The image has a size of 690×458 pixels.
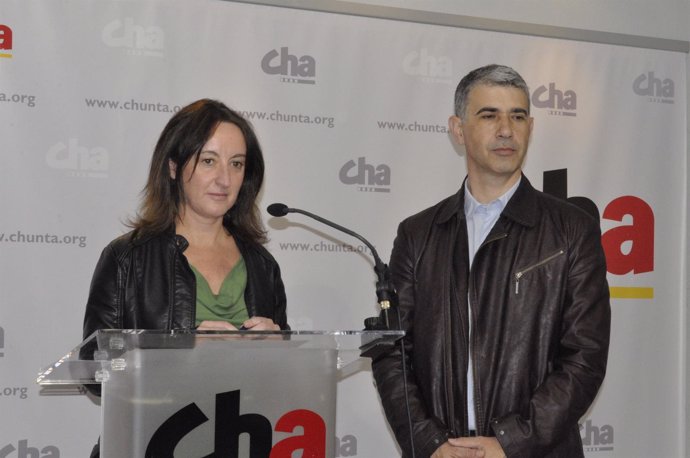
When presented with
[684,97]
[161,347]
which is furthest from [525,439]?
[684,97]

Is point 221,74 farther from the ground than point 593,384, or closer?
farther from the ground

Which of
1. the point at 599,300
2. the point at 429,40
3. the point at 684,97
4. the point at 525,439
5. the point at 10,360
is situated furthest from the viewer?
the point at 684,97

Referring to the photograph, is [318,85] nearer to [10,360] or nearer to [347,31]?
[347,31]

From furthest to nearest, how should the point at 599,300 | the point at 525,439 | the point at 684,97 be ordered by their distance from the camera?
1. the point at 684,97
2. the point at 599,300
3. the point at 525,439

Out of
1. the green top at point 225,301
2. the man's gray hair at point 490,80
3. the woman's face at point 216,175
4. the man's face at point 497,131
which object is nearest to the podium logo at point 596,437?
the man's face at point 497,131

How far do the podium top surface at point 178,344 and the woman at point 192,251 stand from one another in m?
0.48

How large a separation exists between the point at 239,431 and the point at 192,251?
99 cm

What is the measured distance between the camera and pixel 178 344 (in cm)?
194

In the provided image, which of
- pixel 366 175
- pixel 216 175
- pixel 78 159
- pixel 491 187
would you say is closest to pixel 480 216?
pixel 491 187

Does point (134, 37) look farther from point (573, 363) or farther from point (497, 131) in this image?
point (573, 363)

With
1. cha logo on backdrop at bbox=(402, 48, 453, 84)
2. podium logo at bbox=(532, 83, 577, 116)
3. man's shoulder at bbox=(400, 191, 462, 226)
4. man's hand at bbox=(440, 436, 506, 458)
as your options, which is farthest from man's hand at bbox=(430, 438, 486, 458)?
podium logo at bbox=(532, 83, 577, 116)

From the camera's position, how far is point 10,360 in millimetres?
3734

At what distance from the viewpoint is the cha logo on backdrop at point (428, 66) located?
175 inches

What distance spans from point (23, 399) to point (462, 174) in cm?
238
